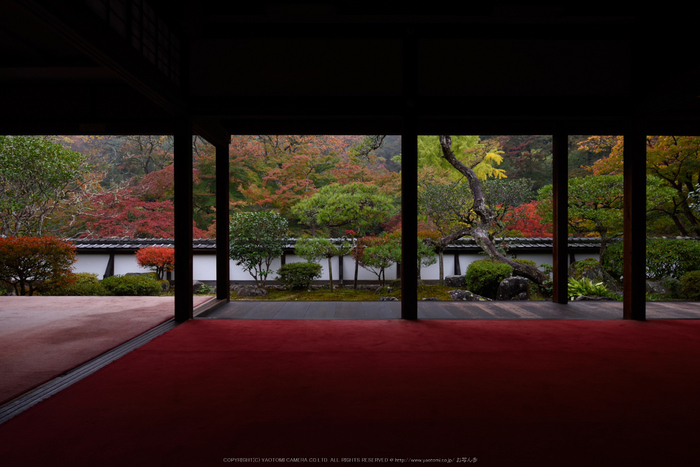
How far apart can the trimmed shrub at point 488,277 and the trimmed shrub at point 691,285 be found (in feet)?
8.43

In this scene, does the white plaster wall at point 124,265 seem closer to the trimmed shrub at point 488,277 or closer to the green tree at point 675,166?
the trimmed shrub at point 488,277

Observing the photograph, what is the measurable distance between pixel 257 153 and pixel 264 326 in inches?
283

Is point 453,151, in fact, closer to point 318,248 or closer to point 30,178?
point 318,248

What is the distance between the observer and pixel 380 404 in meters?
1.91

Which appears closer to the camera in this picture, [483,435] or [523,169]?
[483,435]

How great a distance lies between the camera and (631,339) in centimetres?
311

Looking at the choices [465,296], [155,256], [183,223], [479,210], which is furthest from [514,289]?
[155,256]

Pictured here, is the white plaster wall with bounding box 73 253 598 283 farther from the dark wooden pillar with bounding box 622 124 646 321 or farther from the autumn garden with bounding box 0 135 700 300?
the dark wooden pillar with bounding box 622 124 646 321

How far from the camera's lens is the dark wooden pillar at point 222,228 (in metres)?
4.79
